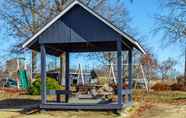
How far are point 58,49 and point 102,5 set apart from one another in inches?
729

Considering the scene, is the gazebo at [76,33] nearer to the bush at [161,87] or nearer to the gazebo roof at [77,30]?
the gazebo roof at [77,30]

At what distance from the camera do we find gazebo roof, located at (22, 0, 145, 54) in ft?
70.5

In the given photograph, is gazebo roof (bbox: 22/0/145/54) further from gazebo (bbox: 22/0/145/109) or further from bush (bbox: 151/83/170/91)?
bush (bbox: 151/83/170/91)

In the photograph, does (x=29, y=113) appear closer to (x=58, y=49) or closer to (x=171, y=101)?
(x=58, y=49)

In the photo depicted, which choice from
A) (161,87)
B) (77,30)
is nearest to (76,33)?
(77,30)

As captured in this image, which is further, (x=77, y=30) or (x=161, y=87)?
(x=161, y=87)

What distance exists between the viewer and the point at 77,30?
71.5 feet

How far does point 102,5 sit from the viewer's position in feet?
141

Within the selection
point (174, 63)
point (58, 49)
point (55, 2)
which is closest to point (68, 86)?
point (58, 49)

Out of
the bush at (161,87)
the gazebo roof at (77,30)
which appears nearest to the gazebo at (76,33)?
the gazebo roof at (77,30)

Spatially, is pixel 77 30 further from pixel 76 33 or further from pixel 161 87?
pixel 161 87

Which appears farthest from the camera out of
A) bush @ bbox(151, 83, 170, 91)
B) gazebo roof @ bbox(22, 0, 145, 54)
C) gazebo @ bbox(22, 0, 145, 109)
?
bush @ bbox(151, 83, 170, 91)

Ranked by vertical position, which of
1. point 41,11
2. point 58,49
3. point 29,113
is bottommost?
point 29,113

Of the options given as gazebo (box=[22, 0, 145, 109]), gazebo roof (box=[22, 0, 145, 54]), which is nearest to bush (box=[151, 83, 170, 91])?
gazebo (box=[22, 0, 145, 109])
